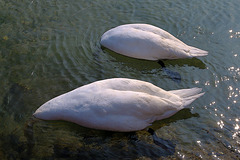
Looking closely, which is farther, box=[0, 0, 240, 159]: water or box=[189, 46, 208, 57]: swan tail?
box=[189, 46, 208, 57]: swan tail

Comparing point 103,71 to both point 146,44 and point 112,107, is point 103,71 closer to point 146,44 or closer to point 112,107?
point 146,44

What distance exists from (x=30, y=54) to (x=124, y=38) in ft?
7.63

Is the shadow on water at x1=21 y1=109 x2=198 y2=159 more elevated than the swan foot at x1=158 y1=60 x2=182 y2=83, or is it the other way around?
the swan foot at x1=158 y1=60 x2=182 y2=83

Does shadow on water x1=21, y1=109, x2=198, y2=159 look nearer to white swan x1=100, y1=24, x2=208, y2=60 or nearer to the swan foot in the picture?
the swan foot

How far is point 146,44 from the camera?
7730 mm

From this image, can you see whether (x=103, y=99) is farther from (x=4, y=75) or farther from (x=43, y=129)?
(x=4, y=75)

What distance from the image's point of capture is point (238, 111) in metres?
6.61

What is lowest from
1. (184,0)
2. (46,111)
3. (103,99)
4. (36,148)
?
(36,148)

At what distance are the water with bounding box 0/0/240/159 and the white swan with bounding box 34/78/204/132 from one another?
0.24 metres

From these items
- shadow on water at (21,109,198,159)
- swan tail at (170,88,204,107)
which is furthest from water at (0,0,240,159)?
swan tail at (170,88,204,107)

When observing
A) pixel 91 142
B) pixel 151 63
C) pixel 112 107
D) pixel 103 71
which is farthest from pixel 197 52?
pixel 91 142

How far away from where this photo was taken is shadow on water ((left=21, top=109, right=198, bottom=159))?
213 inches

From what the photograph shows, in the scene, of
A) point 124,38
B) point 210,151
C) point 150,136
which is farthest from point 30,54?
point 210,151

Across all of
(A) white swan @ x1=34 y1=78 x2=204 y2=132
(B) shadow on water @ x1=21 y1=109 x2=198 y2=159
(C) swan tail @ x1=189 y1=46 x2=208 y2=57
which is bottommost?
(B) shadow on water @ x1=21 y1=109 x2=198 y2=159
